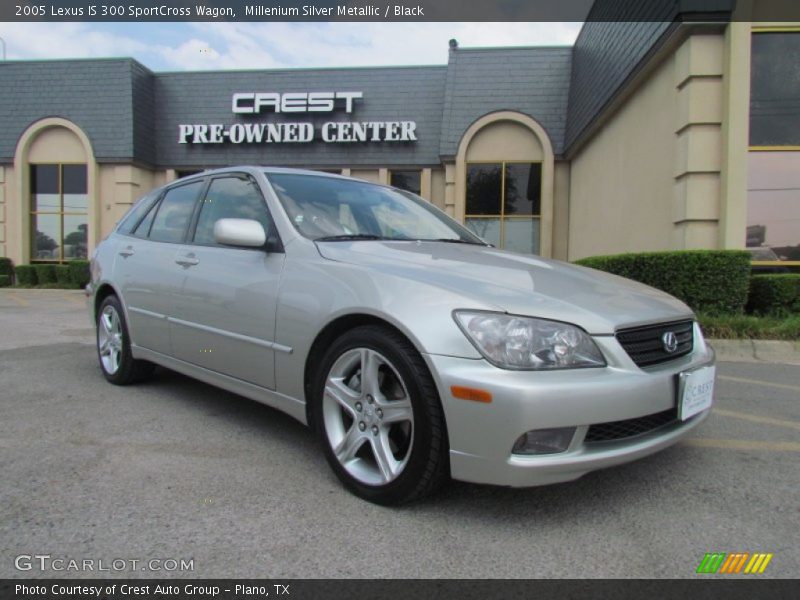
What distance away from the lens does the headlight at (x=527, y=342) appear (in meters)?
2.01

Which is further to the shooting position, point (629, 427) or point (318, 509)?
point (318, 509)

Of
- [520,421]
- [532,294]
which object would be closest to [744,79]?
[532,294]

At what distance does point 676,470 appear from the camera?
2.67m

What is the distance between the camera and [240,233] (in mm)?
2770

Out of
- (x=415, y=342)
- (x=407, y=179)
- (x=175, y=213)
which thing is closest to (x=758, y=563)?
(x=415, y=342)

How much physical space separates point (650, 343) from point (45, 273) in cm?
1660

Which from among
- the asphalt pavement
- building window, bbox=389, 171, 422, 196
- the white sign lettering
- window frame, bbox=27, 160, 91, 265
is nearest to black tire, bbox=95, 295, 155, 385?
the asphalt pavement

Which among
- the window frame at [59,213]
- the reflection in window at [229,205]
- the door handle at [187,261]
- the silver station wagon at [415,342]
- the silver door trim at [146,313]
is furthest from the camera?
the window frame at [59,213]

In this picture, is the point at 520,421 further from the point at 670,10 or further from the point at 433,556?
the point at 670,10

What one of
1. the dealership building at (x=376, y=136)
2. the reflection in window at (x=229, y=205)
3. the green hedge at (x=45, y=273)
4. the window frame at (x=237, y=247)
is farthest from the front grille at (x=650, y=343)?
the green hedge at (x=45, y=273)

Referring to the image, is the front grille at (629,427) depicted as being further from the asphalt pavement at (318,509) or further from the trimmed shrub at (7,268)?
the trimmed shrub at (7,268)

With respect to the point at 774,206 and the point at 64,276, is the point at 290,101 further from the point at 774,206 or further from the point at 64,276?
the point at 774,206

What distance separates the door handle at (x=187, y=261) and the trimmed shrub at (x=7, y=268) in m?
15.1
